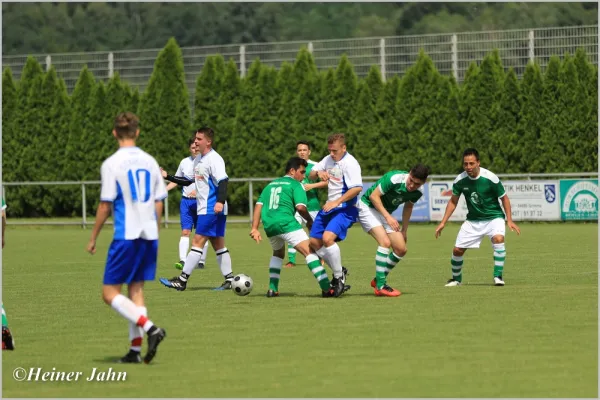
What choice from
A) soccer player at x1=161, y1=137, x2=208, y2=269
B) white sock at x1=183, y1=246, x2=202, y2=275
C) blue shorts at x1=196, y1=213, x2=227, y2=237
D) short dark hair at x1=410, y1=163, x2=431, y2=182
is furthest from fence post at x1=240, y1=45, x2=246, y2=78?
short dark hair at x1=410, y1=163, x2=431, y2=182

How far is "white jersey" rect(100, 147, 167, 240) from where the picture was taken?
8.55m

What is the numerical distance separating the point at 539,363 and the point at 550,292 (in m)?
4.84

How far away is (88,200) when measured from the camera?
118 feet

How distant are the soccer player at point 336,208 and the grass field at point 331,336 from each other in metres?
0.44

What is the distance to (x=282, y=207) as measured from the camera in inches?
510

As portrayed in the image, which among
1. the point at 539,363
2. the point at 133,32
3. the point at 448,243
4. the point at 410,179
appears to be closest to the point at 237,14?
the point at 133,32

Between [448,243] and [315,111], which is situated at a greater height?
[315,111]

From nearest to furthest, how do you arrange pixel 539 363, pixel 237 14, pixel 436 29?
1. pixel 539 363
2. pixel 436 29
3. pixel 237 14

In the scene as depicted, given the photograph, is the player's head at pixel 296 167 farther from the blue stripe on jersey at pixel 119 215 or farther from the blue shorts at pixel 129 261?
the blue stripe on jersey at pixel 119 215

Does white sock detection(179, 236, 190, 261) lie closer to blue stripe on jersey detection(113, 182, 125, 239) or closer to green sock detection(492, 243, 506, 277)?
green sock detection(492, 243, 506, 277)

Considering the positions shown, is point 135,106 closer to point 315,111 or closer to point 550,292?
point 315,111

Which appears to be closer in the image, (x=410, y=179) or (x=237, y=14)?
(x=410, y=179)

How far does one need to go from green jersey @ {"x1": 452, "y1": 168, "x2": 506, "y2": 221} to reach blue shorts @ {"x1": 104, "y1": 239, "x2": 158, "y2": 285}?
20.6 feet

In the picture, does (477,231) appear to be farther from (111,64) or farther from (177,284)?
(111,64)
